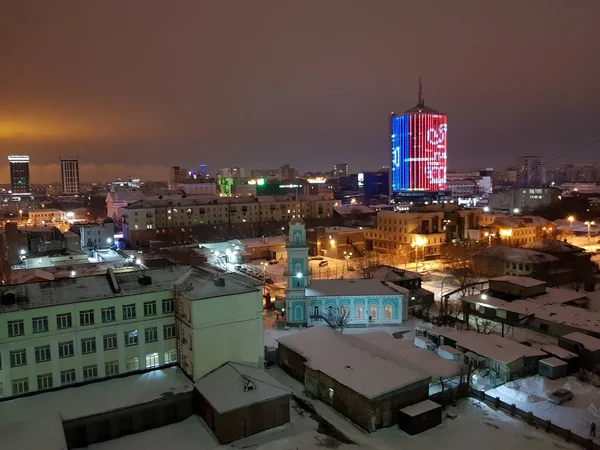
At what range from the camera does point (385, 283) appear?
28.8 metres

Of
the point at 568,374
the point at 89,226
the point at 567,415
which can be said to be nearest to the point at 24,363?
the point at 567,415

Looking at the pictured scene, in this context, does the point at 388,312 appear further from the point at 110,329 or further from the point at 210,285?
the point at 110,329

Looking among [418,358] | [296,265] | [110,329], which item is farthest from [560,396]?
[110,329]

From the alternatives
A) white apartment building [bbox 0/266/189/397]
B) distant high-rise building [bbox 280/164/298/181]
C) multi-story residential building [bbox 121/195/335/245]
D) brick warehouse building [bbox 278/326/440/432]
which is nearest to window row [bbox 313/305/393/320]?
brick warehouse building [bbox 278/326/440/432]

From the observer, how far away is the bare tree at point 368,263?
36.2 meters

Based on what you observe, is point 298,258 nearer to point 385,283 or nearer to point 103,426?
point 385,283

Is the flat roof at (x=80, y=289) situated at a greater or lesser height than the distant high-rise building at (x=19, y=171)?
lesser

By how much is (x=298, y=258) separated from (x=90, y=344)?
497 inches

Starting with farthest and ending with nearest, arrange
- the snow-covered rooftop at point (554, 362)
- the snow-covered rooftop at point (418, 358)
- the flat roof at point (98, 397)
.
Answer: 1. the snow-covered rooftop at point (554, 362)
2. the snow-covered rooftop at point (418, 358)
3. the flat roof at point (98, 397)

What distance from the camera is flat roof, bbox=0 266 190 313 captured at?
16.8 m

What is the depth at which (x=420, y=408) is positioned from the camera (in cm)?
1591

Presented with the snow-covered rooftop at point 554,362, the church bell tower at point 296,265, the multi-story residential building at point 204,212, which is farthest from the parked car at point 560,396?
the multi-story residential building at point 204,212

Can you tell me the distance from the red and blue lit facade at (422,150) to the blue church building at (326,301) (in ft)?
301

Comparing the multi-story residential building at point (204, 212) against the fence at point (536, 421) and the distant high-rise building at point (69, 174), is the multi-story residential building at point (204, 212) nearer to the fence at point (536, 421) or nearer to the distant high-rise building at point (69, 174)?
the fence at point (536, 421)
